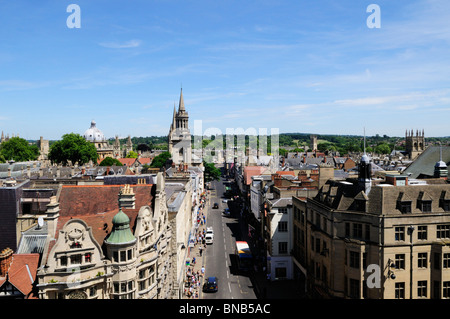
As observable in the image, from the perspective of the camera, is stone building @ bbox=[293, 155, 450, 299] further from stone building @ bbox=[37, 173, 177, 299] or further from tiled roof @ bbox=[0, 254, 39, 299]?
tiled roof @ bbox=[0, 254, 39, 299]

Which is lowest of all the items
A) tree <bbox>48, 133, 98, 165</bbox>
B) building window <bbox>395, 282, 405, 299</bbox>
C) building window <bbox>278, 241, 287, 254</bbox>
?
building window <bbox>278, 241, 287, 254</bbox>

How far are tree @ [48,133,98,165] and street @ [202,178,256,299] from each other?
67.9m

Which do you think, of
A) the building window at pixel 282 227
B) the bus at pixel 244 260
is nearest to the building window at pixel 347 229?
the building window at pixel 282 227

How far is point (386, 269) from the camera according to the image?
32.4 meters

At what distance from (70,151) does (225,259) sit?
10005 centimetres

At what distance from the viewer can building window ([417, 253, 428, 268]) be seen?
32969mm

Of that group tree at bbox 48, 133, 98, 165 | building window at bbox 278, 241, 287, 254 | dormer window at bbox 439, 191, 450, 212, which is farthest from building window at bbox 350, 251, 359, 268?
tree at bbox 48, 133, 98, 165

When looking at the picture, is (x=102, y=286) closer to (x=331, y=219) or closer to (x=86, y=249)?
(x=86, y=249)

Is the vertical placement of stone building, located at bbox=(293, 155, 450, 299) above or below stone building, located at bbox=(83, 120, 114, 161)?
below

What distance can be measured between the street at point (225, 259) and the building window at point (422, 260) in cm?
2011

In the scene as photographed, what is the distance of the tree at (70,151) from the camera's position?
13450 centimetres

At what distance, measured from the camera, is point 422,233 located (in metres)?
33.0

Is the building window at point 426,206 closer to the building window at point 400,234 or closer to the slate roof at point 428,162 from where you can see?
the building window at point 400,234
